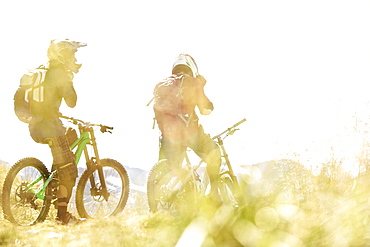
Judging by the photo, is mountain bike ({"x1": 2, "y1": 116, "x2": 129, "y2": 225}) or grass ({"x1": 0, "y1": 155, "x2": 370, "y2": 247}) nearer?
grass ({"x1": 0, "y1": 155, "x2": 370, "y2": 247})

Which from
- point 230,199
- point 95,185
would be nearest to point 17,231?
point 95,185

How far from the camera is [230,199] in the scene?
5.96m

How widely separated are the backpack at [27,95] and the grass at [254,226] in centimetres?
159

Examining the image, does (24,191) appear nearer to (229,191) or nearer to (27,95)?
(27,95)


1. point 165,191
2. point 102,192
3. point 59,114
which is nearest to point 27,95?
point 59,114

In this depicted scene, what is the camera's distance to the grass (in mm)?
3691

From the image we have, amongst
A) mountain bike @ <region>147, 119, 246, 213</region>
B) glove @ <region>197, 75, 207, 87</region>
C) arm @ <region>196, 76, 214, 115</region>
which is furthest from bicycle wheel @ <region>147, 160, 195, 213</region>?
glove @ <region>197, 75, 207, 87</region>

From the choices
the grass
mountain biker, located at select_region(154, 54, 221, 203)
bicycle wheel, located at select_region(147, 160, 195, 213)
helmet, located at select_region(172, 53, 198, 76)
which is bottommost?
the grass

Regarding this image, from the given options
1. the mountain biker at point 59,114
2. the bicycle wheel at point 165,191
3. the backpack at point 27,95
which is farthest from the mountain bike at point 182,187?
the backpack at point 27,95

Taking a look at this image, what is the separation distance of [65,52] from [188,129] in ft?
7.11

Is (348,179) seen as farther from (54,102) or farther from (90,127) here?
(54,102)

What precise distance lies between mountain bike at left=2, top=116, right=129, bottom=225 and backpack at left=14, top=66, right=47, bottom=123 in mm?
585

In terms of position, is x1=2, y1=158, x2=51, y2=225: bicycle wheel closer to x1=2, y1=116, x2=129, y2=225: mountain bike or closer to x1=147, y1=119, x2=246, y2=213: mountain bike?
x1=2, y1=116, x2=129, y2=225: mountain bike

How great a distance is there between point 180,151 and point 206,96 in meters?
0.85
